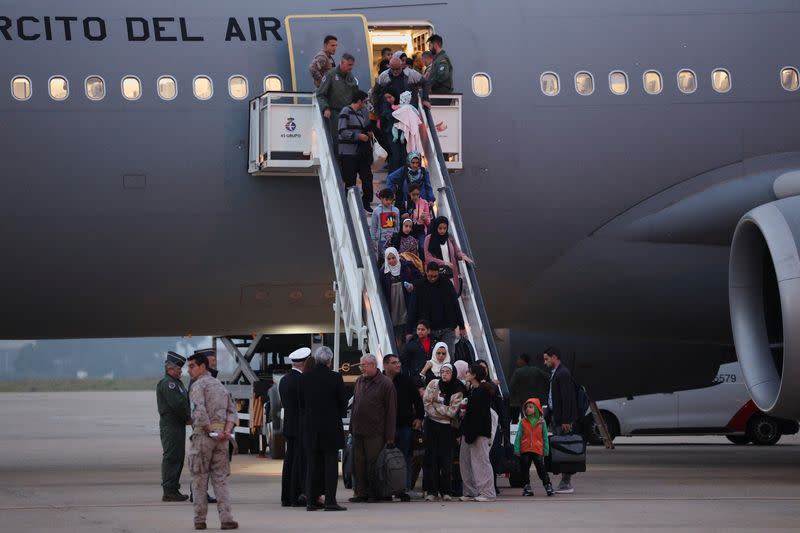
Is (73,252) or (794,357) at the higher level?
(73,252)

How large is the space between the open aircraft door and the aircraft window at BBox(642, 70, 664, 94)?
3.37m

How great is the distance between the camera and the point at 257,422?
22.3 meters

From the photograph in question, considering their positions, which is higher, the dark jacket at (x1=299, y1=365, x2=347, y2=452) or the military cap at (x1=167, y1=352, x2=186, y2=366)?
the military cap at (x1=167, y1=352, x2=186, y2=366)

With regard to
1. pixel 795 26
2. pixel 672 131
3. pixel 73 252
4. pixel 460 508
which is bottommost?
pixel 460 508

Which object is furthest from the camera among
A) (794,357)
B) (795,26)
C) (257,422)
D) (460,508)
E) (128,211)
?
(257,422)

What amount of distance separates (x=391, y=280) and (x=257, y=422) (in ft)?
26.5

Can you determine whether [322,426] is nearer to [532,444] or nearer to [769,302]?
[532,444]

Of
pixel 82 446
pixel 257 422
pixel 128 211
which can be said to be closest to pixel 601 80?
pixel 128 211

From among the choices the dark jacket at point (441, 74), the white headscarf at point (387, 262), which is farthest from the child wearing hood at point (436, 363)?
the dark jacket at point (441, 74)

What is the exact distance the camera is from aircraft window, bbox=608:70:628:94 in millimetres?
17375

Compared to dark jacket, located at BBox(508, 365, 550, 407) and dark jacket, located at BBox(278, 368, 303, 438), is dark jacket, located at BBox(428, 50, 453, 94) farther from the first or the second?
dark jacket, located at BBox(278, 368, 303, 438)

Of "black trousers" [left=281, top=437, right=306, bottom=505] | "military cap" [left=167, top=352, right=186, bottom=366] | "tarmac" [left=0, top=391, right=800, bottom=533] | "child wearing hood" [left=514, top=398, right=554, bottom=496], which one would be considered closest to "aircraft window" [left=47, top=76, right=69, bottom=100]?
"military cap" [left=167, top=352, right=186, bottom=366]

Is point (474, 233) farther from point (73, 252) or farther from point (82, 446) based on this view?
point (82, 446)

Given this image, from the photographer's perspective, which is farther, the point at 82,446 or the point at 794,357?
the point at 82,446
